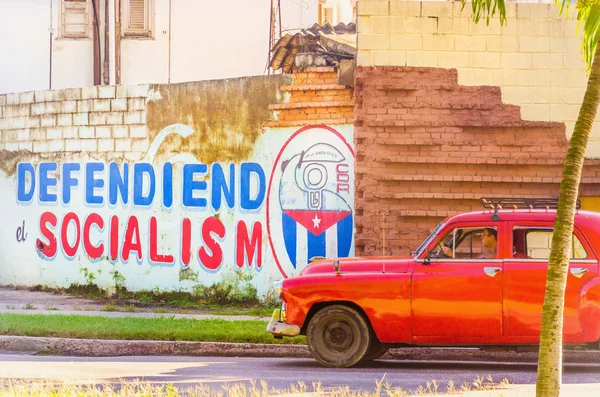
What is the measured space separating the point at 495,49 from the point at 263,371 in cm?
714

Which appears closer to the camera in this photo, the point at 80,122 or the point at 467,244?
the point at 467,244

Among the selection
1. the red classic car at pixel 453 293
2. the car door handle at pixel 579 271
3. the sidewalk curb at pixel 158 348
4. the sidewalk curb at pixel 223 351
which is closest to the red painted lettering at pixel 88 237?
the sidewalk curb at pixel 223 351

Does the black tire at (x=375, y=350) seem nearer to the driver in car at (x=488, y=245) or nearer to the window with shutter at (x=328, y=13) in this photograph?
the driver in car at (x=488, y=245)

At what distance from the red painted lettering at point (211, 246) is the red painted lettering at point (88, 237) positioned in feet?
6.53

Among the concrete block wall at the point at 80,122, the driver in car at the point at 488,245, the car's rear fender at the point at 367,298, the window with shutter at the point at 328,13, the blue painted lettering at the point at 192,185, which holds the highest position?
the window with shutter at the point at 328,13

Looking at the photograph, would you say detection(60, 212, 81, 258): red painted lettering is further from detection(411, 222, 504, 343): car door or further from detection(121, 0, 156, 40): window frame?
detection(121, 0, 156, 40): window frame

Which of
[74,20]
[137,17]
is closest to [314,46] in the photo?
[137,17]

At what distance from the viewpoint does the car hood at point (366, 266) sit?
11344 mm

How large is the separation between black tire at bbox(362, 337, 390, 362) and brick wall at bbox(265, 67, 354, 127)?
520cm

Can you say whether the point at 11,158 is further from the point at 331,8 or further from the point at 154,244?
the point at 331,8

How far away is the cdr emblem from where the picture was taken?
54.0 ft

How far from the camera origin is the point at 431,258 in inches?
444

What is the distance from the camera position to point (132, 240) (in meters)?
18.0

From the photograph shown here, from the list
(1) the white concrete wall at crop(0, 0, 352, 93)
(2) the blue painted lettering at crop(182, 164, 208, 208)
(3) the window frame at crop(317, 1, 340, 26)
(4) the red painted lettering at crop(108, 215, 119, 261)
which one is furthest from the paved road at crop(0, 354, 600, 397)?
(3) the window frame at crop(317, 1, 340, 26)
